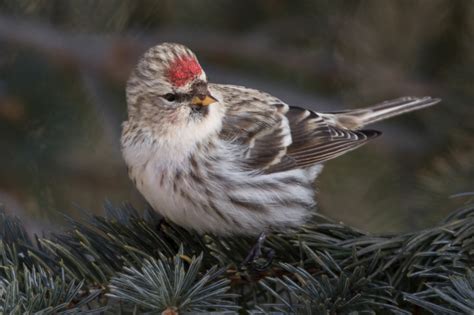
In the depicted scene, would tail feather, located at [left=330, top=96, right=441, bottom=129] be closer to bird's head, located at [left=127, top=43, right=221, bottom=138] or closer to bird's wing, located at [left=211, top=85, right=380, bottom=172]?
bird's wing, located at [left=211, top=85, right=380, bottom=172]

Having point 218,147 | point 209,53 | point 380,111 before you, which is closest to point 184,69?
point 218,147

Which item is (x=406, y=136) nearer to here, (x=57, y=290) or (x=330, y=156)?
(x=330, y=156)

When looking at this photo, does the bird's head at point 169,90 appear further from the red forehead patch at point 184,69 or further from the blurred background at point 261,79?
the blurred background at point 261,79

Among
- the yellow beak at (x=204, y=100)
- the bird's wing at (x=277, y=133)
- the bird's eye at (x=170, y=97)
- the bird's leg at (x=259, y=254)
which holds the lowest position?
the bird's leg at (x=259, y=254)

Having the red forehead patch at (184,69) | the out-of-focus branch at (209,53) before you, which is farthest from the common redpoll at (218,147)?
the out-of-focus branch at (209,53)

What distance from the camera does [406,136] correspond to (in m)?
2.66

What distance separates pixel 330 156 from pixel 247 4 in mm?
524

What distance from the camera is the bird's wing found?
2.52 metres

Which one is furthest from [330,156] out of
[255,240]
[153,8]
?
[153,8]

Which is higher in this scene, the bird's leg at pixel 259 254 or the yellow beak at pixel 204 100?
the yellow beak at pixel 204 100

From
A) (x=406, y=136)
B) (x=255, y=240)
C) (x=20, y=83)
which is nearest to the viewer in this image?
(x=255, y=240)

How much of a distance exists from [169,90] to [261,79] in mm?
537

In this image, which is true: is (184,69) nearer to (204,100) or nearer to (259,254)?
(204,100)

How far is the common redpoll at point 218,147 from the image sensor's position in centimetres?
225
